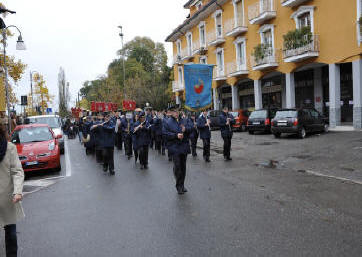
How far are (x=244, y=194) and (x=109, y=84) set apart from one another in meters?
53.6

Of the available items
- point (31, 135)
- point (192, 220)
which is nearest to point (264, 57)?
point (31, 135)

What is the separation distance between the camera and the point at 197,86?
10.7 metres

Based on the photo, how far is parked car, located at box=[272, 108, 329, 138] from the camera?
16014 mm

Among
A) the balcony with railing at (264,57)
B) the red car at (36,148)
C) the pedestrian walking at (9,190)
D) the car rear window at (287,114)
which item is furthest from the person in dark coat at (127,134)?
the balcony with railing at (264,57)

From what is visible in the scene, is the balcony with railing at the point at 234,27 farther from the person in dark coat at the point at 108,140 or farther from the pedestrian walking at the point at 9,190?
the pedestrian walking at the point at 9,190

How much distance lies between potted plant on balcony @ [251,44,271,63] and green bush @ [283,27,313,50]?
218 cm

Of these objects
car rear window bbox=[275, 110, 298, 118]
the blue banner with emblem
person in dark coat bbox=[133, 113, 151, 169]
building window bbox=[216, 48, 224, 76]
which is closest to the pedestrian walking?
person in dark coat bbox=[133, 113, 151, 169]

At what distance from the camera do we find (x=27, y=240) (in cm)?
470

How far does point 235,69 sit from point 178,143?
21058 millimetres

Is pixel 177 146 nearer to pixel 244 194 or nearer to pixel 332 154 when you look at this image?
pixel 244 194

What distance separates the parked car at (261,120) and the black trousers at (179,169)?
13.0 meters

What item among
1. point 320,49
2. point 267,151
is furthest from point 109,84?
point 267,151

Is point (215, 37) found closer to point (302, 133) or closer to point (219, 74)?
point (219, 74)

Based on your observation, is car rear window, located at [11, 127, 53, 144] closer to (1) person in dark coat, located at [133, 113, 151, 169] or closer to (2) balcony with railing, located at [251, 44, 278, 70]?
(1) person in dark coat, located at [133, 113, 151, 169]
